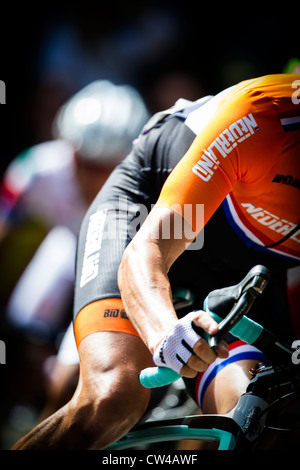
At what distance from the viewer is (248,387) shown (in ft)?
6.14

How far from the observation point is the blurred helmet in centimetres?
380

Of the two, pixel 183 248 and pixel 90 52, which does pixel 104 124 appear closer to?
pixel 90 52

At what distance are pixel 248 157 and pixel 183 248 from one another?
0.41m

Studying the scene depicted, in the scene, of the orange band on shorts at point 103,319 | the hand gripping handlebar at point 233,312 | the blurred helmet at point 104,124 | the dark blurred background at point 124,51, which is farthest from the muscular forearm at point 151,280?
the dark blurred background at point 124,51

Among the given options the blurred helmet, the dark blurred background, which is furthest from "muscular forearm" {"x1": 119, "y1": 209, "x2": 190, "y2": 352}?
the dark blurred background

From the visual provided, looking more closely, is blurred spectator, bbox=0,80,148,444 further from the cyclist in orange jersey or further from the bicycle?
the bicycle

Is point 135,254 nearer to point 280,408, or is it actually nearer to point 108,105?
point 280,408

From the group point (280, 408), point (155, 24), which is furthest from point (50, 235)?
point (280, 408)

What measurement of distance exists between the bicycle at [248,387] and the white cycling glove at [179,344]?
1.3 inches

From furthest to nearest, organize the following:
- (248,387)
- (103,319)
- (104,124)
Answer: (104,124) < (103,319) < (248,387)

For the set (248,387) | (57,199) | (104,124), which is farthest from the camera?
(57,199)

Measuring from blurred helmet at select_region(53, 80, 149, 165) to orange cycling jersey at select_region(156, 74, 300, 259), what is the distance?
64.2 inches

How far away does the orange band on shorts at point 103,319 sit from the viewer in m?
2.14

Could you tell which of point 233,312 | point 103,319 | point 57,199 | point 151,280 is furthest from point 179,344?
point 57,199
